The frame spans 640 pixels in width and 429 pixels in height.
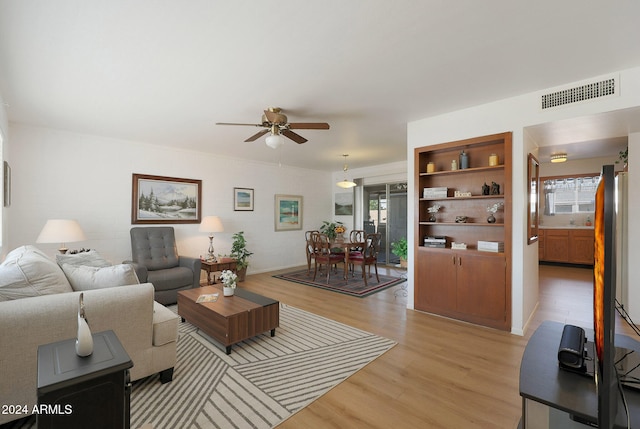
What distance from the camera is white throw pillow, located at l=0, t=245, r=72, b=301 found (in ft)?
5.76

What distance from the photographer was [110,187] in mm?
4609

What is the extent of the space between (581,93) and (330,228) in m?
5.69

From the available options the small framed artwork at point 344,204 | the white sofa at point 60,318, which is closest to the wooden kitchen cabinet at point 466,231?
the white sofa at point 60,318

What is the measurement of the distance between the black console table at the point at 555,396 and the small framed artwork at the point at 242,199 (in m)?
5.63

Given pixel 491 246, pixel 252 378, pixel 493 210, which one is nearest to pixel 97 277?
pixel 252 378

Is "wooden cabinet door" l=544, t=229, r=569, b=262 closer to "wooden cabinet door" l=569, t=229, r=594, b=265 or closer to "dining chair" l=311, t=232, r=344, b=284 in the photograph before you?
"wooden cabinet door" l=569, t=229, r=594, b=265

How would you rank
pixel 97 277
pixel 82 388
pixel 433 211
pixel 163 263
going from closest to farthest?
pixel 82 388 < pixel 97 277 < pixel 433 211 < pixel 163 263

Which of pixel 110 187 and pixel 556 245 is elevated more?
pixel 110 187

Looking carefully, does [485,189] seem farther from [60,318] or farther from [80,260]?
[80,260]

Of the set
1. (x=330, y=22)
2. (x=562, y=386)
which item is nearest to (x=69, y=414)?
(x=562, y=386)

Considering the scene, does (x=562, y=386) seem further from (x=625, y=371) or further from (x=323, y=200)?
(x=323, y=200)

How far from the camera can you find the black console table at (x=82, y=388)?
1076 millimetres

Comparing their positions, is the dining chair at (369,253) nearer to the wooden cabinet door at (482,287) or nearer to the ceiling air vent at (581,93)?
the wooden cabinet door at (482,287)

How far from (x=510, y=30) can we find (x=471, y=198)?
79.2 inches
